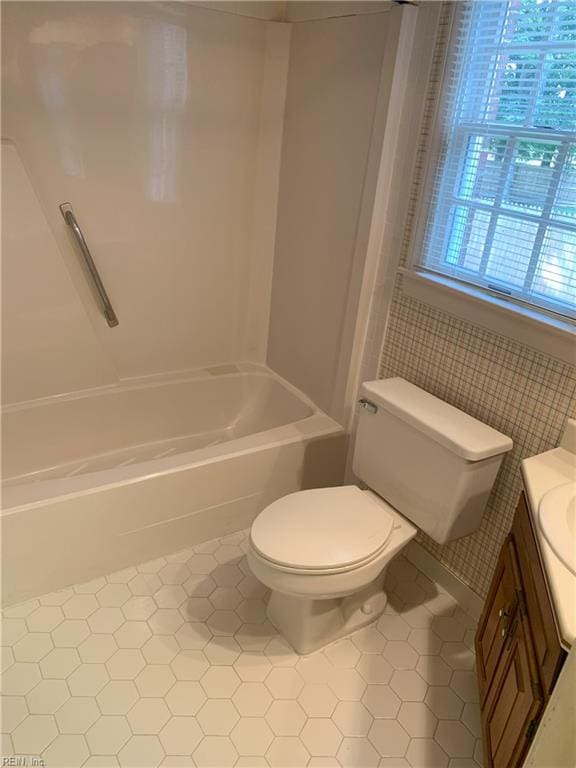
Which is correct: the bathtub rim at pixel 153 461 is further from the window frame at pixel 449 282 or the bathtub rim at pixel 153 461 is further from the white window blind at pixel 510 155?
the white window blind at pixel 510 155

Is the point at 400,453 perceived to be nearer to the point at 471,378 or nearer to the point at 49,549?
the point at 471,378

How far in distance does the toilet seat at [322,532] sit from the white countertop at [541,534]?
471 mm

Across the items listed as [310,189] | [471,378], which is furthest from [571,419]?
[310,189]

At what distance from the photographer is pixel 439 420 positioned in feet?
5.41

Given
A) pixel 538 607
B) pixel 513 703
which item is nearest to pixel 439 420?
pixel 538 607

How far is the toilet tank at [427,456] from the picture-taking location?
5.16ft

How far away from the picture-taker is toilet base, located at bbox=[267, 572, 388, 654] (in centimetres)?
170

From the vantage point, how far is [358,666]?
1.71 meters

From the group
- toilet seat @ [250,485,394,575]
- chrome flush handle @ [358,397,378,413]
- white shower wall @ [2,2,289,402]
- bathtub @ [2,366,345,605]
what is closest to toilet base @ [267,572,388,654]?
toilet seat @ [250,485,394,575]

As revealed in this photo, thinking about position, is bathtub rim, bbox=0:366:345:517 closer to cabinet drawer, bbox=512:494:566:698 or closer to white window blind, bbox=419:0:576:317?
white window blind, bbox=419:0:576:317

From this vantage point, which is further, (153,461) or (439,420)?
(153,461)

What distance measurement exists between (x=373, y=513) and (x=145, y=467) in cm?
80

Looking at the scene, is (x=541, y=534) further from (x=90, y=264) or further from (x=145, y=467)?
(x=90, y=264)

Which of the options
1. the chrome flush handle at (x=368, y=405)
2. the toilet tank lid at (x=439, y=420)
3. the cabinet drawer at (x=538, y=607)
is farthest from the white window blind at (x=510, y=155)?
the cabinet drawer at (x=538, y=607)
